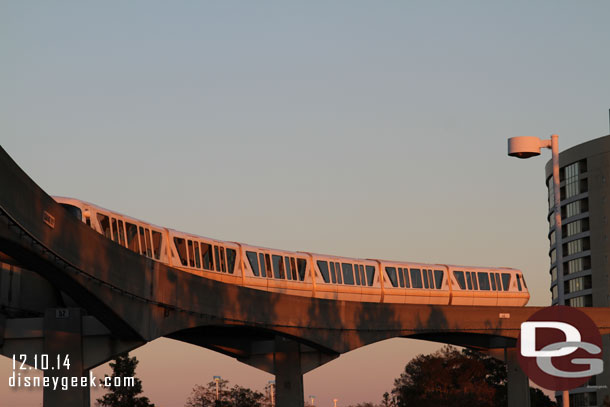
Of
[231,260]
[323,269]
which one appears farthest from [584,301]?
[231,260]

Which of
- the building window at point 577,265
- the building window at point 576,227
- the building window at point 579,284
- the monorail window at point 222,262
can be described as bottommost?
the monorail window at point 222,262

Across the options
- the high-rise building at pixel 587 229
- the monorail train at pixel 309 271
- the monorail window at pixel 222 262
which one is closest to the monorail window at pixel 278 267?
the monorail train at pixel 309 271

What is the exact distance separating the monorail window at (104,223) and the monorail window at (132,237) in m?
2.11

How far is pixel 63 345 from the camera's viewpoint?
4425 centimetres

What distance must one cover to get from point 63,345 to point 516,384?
3687cm

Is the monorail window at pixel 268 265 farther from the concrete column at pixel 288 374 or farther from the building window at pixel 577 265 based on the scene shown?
the building window at pixel 577 265

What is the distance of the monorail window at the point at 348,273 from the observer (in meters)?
68.8

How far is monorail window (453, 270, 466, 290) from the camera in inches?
2970

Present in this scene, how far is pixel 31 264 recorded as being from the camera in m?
33.3

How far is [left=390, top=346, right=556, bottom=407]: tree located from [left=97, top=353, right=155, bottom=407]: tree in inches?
1050

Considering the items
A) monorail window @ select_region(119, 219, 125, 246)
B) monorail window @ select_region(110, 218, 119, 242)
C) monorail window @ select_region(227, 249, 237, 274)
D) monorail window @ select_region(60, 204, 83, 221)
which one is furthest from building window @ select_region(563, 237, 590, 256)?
monorail window @ select_region(60, 204, 83, 221)

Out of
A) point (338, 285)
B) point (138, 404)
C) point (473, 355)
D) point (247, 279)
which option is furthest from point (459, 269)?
point (473, 355)

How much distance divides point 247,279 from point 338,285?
8.90 metres

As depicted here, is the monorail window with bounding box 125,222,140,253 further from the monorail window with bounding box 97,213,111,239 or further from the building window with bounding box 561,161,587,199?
the building window with bounding box 561,161,587,199
